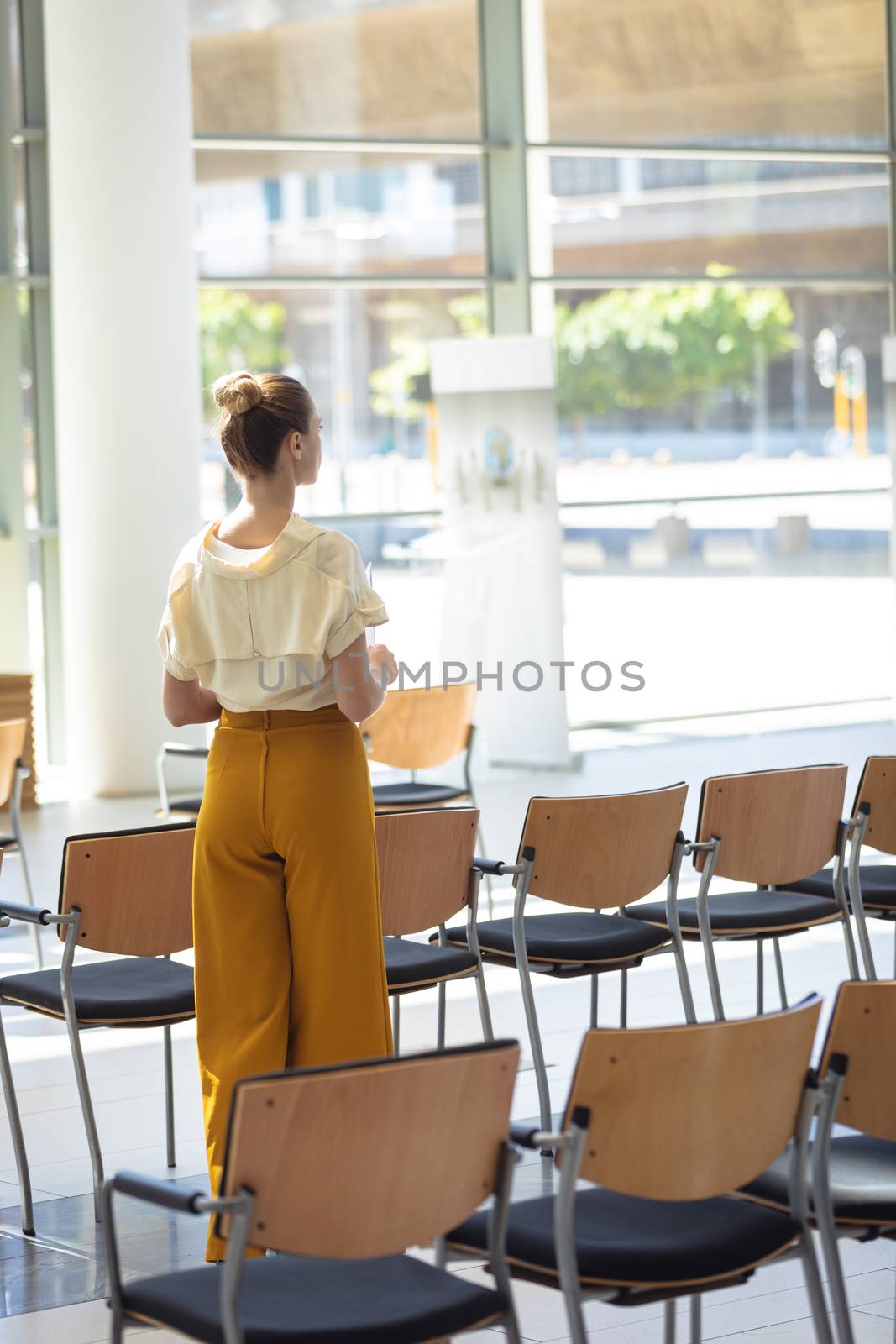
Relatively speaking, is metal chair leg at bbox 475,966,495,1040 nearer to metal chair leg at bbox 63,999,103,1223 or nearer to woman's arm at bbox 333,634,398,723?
metal chair leg at bbox 63,999,103,1223

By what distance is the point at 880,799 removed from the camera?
16.0ft

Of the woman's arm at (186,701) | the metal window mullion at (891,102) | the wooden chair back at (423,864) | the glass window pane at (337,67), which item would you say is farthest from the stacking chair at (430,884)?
the metal window mullion at (891,102)

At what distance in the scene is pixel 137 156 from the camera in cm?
875

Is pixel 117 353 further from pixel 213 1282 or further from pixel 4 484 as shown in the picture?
pixel 213 1282

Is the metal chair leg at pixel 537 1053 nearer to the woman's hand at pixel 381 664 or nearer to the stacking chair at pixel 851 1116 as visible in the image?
the woman's hand at pixel 381 664

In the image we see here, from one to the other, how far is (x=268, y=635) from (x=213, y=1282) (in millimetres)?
1190

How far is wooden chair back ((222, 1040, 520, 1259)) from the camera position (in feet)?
6.90

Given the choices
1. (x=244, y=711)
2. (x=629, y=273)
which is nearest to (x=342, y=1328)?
(x=244, y=711)

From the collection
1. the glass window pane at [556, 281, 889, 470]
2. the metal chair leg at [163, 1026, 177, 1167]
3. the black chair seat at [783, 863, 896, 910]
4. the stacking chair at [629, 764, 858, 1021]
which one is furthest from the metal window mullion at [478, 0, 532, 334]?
the metal chair leg at [163, 1026, 177, 1167]

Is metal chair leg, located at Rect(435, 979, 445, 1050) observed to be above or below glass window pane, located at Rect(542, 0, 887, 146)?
below

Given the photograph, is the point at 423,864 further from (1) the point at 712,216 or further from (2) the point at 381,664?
(1) the point at 712,216

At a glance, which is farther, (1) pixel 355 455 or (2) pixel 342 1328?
(1) pixel 355 455

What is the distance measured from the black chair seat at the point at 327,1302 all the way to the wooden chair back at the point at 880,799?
2739 mm

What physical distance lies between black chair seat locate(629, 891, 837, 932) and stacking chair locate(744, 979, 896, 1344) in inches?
68.7
